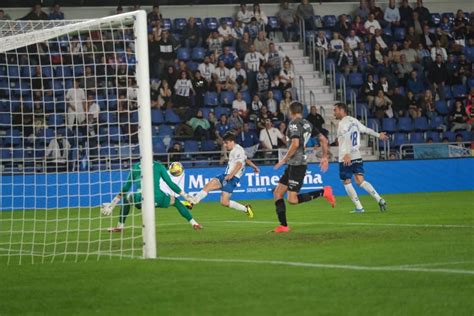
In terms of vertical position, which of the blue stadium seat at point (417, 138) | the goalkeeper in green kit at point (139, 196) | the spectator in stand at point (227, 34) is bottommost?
the goalkeeper in green kit at point (139, 196)

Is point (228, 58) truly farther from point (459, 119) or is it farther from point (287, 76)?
point (459, 119)

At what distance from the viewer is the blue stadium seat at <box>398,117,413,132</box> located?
37250mm

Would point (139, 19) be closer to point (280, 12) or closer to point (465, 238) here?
point (465, 238)

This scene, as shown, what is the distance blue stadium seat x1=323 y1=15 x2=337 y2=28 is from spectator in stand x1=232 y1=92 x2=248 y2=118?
23.9 ft

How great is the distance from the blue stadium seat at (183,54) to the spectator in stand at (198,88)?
6.00 ft

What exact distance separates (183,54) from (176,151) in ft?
17.3

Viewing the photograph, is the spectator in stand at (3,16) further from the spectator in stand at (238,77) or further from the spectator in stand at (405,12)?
the spectator in stand at (405,12)

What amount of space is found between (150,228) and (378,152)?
22653 mm

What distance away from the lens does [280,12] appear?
40000 mm

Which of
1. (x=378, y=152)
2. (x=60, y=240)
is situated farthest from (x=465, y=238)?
(x=378, y=152)

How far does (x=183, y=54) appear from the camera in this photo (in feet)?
122

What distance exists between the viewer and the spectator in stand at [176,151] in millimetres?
32969

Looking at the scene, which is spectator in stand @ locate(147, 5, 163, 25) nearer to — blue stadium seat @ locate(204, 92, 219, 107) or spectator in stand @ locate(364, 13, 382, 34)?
blue stadium seat @ locate(204, 92, 219, 107)

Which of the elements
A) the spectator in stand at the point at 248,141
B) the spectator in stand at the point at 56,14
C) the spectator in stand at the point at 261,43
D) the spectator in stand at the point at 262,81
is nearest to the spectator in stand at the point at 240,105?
the spectator in stand at the point at 248,141
